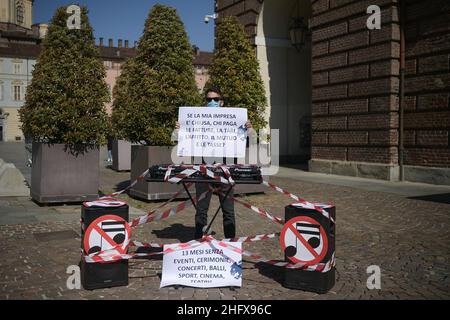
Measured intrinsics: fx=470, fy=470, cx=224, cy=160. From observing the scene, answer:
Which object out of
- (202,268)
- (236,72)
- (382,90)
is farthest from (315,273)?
(382,90)

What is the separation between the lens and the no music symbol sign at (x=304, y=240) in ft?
14.2

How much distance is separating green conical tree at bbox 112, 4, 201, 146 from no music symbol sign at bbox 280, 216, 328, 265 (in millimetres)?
5718

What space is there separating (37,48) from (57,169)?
69.4 meters

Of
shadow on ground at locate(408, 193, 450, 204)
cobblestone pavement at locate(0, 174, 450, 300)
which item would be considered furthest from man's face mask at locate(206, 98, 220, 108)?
shadow on ground at locate(408, 193, 450, 204)

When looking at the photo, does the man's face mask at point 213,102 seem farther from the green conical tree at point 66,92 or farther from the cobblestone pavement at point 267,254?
the green conical tree at point 66,92

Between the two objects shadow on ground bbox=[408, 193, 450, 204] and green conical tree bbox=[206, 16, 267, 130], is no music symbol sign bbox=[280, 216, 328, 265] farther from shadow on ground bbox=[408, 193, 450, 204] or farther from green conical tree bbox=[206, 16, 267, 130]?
green conical tree bbox=[206, 16, 267, 130]

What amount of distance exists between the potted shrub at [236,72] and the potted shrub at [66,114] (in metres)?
3.87

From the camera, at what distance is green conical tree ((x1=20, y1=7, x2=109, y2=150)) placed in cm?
891

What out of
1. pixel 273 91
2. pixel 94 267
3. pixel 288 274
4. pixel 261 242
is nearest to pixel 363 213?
pixel 261 242

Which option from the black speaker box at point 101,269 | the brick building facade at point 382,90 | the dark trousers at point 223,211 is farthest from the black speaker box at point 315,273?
the brick building facade at point 382,90

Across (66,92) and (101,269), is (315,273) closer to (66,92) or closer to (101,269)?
(101,269)

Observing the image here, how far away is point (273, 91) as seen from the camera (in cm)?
1942

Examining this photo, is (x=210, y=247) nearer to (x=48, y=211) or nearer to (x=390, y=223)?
(x=390, y=223)
